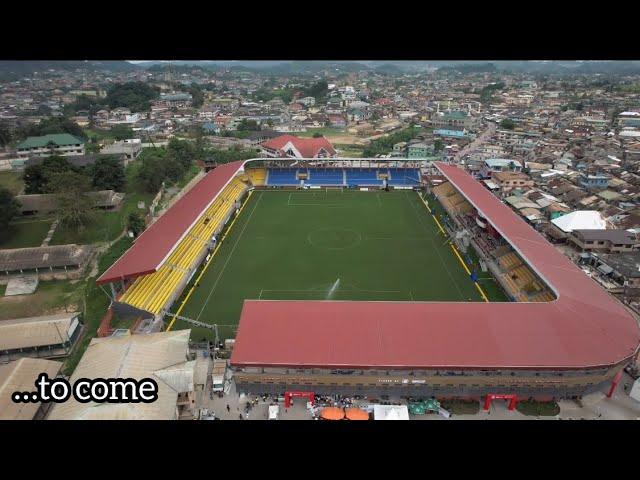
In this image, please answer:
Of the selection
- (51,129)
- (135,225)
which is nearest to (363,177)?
(135,225)

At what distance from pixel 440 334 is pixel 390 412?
3.44 m

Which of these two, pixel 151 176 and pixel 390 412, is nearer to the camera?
pixel 390 412

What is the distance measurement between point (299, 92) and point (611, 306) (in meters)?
108

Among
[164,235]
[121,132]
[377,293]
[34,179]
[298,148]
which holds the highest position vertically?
[34,179]

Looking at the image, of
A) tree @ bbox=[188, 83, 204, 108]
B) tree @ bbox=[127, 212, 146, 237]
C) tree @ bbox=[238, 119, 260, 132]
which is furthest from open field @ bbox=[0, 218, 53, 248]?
tree @ bbox=[188, 83, 204, 108]

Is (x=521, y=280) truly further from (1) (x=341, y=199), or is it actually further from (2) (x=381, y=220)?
(1) (x=341, y=199)

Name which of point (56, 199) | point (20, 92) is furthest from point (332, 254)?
point (20, 92)

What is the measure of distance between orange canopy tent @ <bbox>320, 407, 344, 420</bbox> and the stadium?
0.73m

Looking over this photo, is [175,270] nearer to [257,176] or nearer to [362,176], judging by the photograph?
[257,176]

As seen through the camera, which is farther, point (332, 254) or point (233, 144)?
point (233, 144)

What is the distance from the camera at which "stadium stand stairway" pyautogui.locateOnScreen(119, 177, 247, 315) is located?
1908cm

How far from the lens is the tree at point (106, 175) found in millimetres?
32812

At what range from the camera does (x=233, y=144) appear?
5656 cm

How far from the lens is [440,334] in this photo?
15.4 m
